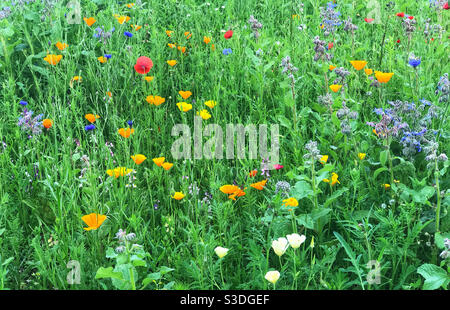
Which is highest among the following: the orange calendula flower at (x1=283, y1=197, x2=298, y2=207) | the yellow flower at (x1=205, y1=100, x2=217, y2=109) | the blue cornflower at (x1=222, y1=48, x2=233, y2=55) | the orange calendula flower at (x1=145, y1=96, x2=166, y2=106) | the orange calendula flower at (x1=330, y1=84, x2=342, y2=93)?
the blue cornflower at (x1=222, y1=48, x2=233, y2=55)

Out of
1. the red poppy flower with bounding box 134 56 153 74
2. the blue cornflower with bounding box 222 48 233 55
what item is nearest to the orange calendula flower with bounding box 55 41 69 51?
the red poppy flower with bounding box 134 56 153 74

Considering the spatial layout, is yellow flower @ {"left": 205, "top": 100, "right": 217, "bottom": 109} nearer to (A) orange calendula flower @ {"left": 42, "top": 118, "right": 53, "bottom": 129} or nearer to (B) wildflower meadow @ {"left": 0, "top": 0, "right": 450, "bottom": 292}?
(B) wildflower meadow @ {"left": 0, "top": 0, "right": 450, "bottom": 292}

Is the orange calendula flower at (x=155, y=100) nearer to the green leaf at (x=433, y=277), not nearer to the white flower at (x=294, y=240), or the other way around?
the white flower at (x=294, y=240)

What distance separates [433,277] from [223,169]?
40.1 inches

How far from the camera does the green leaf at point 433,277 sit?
1641 mm

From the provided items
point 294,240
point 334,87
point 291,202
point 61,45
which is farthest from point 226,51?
point 294,240

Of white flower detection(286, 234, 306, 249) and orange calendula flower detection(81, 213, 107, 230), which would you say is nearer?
white flower detection(286, 234, 306, 249)

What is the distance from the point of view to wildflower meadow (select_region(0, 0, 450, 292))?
1.81 meters

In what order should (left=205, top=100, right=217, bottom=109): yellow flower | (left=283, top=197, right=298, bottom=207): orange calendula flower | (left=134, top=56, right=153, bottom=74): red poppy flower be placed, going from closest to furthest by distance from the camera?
(left=283, top=197, right=298, bottom=207): orange calendula flower, (left=205, top=100, right=217, bottom=109): yellow flower, (left=134, top=56, right=153, bottom=74): red poppy flower

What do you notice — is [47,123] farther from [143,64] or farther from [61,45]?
[61,45]

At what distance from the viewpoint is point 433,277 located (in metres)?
1.66

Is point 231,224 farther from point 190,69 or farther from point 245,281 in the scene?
point 190,69

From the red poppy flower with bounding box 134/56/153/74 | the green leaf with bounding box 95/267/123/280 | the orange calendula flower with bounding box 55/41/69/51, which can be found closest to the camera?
the green leaf with bounding box 95/267/123/280
